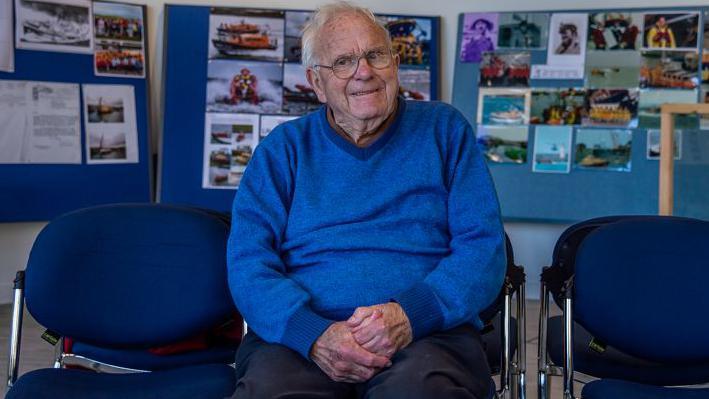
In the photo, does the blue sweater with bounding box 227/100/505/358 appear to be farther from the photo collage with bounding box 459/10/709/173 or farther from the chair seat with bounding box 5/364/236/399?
the photo collage with bounding box 459/10/709/173

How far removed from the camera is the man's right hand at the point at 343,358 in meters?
1.73

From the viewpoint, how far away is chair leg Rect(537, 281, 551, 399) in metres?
2.13

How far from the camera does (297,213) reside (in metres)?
2.02

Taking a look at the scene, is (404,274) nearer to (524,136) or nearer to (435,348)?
(435,348)

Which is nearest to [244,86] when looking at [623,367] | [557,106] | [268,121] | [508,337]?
[268,121]

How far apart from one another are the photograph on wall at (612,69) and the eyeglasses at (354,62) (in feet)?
9.34

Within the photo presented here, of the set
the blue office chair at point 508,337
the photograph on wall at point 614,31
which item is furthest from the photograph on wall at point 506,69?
the blue office chair at point 508,337

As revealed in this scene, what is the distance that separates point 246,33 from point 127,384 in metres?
3.20

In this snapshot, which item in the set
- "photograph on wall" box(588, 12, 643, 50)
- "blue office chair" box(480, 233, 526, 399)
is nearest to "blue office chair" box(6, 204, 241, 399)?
"blue office chair" box(480, 233, 526, 399)

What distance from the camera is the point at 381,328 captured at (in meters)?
1.75

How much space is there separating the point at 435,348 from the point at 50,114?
328 centimetres

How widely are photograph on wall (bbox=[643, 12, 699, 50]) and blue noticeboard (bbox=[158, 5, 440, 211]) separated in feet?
7.99

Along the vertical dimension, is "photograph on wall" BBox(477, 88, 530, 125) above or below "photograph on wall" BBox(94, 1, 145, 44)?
below

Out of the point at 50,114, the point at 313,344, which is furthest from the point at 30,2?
the point at 313,344
